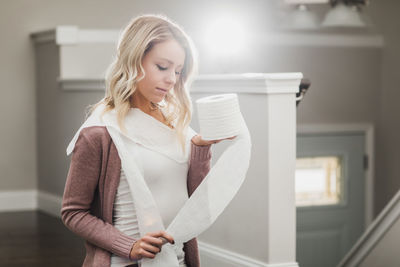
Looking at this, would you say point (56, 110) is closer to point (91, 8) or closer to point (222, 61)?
point (91, 8)

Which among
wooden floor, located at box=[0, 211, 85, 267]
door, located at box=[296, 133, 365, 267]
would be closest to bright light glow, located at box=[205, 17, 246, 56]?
door, located at box=[296, 133, 365, 267]

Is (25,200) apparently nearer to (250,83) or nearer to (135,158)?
(250,83)

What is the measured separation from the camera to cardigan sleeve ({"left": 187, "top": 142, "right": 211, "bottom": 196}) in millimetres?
1623

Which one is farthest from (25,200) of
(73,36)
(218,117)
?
(218,117)

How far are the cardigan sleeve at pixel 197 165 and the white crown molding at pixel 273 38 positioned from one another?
3.65m

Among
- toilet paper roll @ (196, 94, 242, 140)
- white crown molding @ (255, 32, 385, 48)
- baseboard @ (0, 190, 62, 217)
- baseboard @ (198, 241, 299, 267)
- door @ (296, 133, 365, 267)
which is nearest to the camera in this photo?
toilet paper roll @ (196, 94, 242, 140)

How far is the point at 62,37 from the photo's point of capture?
5.10 m

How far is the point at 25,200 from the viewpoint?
5570mm

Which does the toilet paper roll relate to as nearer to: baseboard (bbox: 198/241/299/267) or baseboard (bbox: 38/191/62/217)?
baseboard (bbox: 198/241/299/267)

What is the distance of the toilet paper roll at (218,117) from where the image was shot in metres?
1.46

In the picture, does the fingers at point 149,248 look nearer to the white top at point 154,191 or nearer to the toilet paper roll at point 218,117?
the white top at point 154,191

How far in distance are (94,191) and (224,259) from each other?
1898mm

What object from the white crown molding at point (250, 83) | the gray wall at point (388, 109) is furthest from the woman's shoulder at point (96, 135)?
the gray wall at point (388, 109)

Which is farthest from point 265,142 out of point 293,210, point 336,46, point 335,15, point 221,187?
point 336,46
